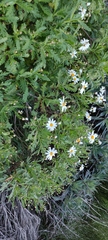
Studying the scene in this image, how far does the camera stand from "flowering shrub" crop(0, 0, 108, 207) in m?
1.31

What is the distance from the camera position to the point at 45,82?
57.4 inches

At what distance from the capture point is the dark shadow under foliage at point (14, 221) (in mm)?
1765

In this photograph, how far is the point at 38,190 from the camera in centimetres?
152

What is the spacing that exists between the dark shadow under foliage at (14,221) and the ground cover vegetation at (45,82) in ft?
0.51

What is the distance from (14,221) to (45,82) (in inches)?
33.1

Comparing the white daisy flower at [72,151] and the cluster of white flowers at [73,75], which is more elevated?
the cluster of white flowers at [73,75]

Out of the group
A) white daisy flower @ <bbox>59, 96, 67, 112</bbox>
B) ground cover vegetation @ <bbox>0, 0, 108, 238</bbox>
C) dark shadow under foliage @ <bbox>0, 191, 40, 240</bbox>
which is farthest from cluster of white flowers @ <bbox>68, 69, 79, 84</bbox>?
dark shadow under foliage @ <bbox>0, 191, 40, 240</bbox>

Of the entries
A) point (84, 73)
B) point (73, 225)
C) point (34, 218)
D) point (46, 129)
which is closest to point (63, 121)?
point (46, 129)

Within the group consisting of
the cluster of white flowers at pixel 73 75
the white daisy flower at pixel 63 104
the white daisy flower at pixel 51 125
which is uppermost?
the cluster of white flowers at pixel 73 75

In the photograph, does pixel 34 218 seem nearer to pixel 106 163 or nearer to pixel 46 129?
pixel 106 163

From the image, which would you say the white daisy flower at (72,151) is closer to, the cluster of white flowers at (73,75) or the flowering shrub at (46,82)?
the flowering shrub at (46,82)

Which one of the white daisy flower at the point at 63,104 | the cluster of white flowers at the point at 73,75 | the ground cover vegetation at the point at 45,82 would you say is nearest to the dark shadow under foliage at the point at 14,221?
the ground cover vegetation at the point at 45,82

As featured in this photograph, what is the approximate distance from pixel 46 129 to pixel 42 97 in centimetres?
15

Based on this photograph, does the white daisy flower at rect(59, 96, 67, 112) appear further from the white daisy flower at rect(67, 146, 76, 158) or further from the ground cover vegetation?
the white daisy flower at rect(67, 146, 76, 158)
